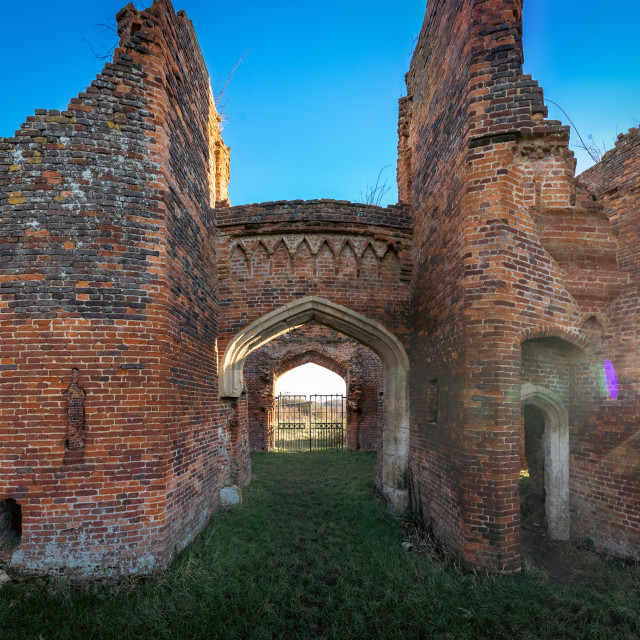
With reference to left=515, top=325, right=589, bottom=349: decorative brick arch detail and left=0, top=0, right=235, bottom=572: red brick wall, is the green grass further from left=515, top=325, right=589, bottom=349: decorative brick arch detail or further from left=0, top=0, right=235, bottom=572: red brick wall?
left=515, top=325, right=589, bottom=349: decorative brick arch detail

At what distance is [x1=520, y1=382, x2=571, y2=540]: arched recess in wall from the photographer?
5609 mm

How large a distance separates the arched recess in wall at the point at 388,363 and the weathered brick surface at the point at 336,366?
728 cm

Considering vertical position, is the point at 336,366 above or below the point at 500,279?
below

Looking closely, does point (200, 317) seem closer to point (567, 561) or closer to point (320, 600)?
point (320, 600)

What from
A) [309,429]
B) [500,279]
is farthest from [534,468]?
[309,429]

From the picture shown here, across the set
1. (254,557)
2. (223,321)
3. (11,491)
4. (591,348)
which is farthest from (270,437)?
(591,348)

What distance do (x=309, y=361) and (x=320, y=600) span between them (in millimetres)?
12240

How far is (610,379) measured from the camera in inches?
205

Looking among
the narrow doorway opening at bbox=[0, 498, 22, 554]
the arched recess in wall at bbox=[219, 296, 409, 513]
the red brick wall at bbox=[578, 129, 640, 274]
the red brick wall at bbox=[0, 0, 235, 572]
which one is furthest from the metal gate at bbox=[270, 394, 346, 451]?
the red brick wall at bbox=[578, 129, 640, 274]

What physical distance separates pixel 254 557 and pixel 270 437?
10.1m

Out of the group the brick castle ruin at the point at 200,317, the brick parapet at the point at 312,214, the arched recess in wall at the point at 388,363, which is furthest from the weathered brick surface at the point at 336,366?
the brick castle ruin at the point at 200,317

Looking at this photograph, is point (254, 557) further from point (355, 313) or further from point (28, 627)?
point (355, 313)

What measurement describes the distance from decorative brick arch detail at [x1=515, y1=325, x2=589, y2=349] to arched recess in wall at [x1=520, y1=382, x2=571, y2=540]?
33.0 inches

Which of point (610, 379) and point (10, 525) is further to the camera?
point (610, 379)
